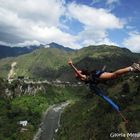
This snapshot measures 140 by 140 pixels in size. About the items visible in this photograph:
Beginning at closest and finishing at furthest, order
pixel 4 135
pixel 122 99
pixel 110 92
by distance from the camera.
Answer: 1. pixel 122 99
2. pixel 4 135
3. pixel 110 92

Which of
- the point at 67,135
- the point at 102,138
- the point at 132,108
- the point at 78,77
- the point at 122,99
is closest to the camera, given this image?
the point at 78,77

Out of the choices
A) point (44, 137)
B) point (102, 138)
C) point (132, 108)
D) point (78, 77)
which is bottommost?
point (44, 137)

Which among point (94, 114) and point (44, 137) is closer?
point (94, 114)

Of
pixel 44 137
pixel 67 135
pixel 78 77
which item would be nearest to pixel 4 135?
pixel 44 137

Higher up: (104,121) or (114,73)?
(114,73)

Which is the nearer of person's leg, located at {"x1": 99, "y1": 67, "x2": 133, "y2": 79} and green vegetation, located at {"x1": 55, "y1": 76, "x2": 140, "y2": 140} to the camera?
person's leg, located at {"x1": 99, "y1": 67, "x2": 133, "y2": 79}

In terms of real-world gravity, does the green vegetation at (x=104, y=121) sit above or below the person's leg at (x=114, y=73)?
below

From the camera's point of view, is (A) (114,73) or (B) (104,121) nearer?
(A) (114,73)

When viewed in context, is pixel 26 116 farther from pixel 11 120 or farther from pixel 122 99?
pixel 122 99

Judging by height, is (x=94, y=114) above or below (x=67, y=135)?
above

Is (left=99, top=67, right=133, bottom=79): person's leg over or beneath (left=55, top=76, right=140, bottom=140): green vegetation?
over

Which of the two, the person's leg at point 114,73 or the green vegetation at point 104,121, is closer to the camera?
the person's leg at point 114,73
